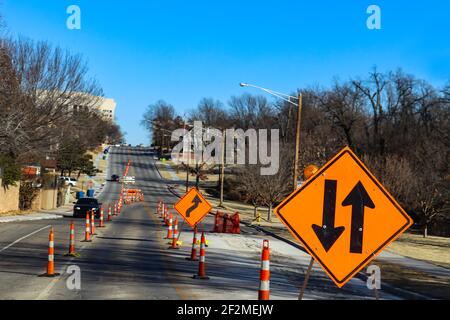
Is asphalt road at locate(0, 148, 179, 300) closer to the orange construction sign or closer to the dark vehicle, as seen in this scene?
the orange construction sign

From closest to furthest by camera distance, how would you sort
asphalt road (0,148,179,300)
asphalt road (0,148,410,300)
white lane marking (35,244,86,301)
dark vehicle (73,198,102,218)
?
1. white lane marking (35,244,86,301)
2. asphalt road (0,148,179,300)
3. asphalt road (0,148,410,300)
4. dark vehicle (73,198,102,218)

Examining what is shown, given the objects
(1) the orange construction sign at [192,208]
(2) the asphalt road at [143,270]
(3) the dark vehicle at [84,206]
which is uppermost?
(1) the orange construction sign at [192,208]

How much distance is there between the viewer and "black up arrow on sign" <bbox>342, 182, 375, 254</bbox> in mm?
6820

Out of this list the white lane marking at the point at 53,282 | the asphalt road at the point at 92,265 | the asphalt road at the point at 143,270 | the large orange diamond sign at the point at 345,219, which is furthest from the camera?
the asphalt road at the point at 143,270

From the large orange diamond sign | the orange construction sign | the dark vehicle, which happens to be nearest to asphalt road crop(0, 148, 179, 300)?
the orange construction sign

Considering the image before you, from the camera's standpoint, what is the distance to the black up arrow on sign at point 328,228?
682 cm

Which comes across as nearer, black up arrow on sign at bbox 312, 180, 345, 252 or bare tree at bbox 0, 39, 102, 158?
black up arrow on sign at bbox 312, 180, 345, 252

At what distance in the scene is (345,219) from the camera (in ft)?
22.5

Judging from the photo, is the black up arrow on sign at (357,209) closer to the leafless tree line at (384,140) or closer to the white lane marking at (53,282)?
the white lane marking at (53,282)

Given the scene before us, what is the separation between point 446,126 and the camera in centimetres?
5753

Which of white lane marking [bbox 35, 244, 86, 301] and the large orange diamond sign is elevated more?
the large orange diamond sign

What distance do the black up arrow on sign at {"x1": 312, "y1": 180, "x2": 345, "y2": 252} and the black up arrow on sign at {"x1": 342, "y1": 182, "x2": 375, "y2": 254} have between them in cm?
15

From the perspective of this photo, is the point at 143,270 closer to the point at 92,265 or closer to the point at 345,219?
the point at 92,265

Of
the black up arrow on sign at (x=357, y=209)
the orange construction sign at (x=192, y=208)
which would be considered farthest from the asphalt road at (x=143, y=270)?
the black up arrow on sign at (x=357, y=209)
